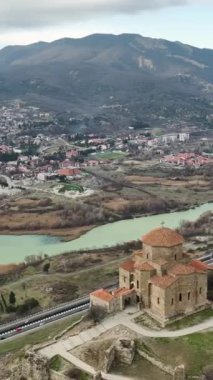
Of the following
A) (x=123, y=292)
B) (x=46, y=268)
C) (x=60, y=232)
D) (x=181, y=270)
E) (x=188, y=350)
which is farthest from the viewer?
(x=60, y=232)

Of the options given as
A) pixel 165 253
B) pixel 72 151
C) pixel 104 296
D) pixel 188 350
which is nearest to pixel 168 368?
pixel 188 350

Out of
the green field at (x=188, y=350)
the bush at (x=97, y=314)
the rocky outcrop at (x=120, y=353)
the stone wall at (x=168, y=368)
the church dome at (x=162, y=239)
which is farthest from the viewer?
the church dome at (x=162, y=239)

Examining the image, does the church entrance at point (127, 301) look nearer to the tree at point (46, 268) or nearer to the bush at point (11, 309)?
the bush at point (11, 309)

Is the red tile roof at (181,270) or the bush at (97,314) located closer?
the red tile roof at (181,270)

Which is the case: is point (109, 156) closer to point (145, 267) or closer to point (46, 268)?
point (46, 268)

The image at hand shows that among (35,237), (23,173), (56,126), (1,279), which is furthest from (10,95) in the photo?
(1,279)

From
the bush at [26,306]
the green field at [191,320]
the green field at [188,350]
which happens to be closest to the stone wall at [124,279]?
the green field at [191,320]
